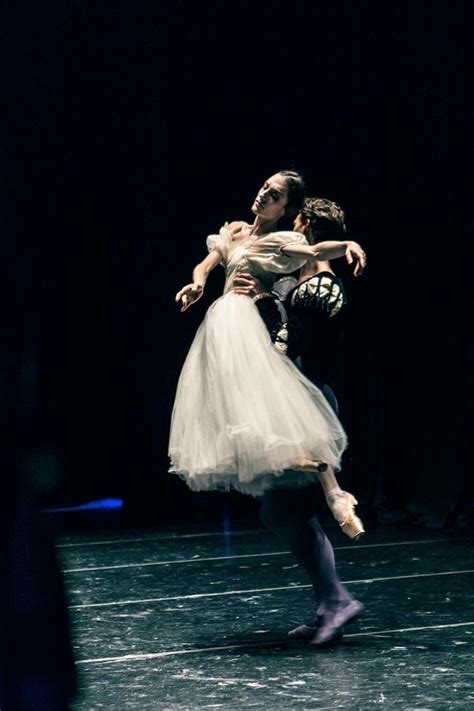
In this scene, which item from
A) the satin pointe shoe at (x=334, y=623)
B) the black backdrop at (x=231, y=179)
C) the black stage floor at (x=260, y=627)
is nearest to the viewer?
the black stage floor at (x=260, y=627)

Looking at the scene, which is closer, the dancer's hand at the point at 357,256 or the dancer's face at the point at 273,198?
the dancer's hand at the point at 357,256

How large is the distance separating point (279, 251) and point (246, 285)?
5.5 inches

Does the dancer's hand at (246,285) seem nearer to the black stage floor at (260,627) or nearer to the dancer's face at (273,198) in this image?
the dancer's face at (273,198)

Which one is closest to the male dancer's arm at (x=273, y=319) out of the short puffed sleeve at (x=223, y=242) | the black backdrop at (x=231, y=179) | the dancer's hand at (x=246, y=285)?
the dancer's hand at (x=246, y=285)

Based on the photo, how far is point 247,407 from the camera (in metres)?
3.04

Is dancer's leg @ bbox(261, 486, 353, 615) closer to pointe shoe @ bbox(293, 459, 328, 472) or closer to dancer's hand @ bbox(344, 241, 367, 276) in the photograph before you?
pointe shoe @ bbox(293, 459, 328, 472)

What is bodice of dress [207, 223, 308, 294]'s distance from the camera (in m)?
3.23

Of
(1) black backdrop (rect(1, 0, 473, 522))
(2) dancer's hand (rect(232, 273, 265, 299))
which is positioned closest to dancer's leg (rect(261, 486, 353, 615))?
(2) dancer's hand (rect(232, 273, 265, 299))

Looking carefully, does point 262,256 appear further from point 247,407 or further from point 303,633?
point 303,633

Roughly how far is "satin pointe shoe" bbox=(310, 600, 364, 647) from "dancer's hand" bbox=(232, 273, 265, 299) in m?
0.91

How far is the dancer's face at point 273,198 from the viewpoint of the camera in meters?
3.33

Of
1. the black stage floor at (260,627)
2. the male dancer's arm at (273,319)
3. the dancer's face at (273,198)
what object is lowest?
the black stage floor at (260,627)

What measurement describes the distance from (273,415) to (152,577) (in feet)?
5.58

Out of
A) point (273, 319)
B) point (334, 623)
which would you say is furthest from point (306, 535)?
point (273, 319)
